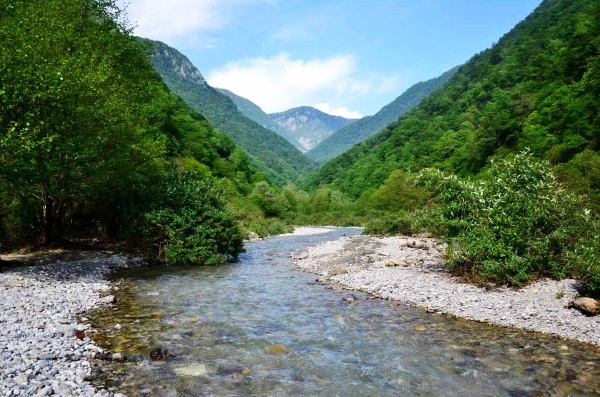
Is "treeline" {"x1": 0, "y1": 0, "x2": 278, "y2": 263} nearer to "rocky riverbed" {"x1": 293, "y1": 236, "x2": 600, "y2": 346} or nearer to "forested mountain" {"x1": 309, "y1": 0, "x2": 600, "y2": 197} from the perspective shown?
"rocky riverbed" {"x1": 293, "y1": 236, "x2": 600, "y2": 346}

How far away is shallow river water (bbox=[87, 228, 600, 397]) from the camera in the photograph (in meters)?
8.21

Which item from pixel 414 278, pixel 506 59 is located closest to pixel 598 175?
pixel 414 278

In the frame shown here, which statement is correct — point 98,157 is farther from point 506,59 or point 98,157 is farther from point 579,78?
point 506,59

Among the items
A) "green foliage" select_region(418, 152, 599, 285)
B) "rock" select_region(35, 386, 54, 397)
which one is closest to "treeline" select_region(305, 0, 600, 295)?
"green foliage" select_region(418, 152, 599, 285)

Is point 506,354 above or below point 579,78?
below

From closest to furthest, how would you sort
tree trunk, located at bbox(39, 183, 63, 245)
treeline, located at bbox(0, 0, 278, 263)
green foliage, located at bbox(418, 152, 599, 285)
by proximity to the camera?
green foliage, located at bbox(418, 152, 599, 285) < treeline, located at bbox(0, 0, 278, 263) < tree trunk, located at bbox(39, 183, 63, 245)

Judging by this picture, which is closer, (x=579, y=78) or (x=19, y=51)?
(x=19, y=51)

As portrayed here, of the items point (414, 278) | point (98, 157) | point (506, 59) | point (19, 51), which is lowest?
point (414, 278)

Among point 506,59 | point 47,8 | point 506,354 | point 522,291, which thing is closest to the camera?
point 506,354

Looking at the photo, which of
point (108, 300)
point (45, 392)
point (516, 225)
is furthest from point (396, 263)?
point (45, 392)

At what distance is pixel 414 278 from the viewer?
1859 cm

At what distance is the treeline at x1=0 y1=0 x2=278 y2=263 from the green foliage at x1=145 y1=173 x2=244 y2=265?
64 mm

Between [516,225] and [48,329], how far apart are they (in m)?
16.7

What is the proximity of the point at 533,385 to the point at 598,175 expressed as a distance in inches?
1195
